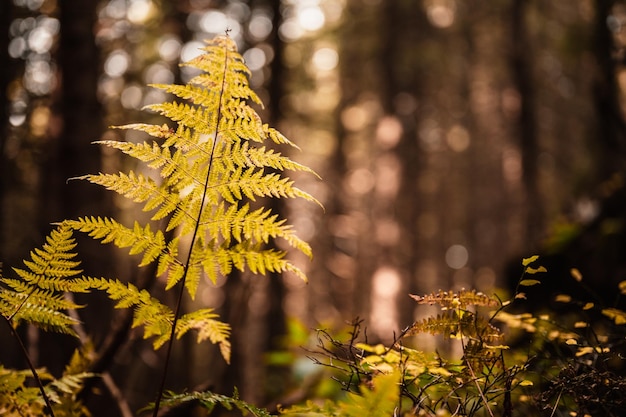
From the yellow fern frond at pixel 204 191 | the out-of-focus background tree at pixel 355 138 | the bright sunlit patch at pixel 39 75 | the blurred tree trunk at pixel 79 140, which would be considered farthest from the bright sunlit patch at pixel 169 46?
the yellow fern frond at pixel 204 191

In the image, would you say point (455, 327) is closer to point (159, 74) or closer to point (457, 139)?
point (159, 74)

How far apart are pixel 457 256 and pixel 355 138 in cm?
1083

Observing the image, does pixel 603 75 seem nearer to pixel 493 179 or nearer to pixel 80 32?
pixel 80 32

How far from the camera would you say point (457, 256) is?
27312 millimetres

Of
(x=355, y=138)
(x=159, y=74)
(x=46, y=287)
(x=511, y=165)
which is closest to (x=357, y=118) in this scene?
(x=355, y=138)

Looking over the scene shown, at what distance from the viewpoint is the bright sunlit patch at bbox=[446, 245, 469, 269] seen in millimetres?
26562

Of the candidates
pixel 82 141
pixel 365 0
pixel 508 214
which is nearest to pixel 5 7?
pixel 82 141

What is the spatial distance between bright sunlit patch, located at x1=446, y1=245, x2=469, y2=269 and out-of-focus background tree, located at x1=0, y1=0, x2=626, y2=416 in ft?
6.68

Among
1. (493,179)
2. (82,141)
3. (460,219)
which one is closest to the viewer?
(82,141)

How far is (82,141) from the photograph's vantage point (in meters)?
4.43

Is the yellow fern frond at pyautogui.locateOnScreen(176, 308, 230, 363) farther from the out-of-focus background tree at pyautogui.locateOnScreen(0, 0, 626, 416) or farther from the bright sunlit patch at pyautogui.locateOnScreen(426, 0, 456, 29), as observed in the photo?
the bright sunlit patch at pyautogui.locateOnScreen(426, 0, 456, 29)

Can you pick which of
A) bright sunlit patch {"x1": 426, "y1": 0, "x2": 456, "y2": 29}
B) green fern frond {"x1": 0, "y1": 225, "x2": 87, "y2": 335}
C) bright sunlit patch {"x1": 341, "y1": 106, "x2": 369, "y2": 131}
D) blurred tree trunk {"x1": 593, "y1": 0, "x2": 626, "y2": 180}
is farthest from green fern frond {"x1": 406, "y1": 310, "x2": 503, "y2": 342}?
bright sunlit patch {"x1": 341, "y1": 106, "x2": 369, "y2": 131}

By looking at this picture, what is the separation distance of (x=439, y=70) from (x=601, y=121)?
238 inches

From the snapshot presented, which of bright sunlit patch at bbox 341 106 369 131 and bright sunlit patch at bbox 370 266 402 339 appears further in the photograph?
bright sunlit patch at bbox 341 106 369 131
